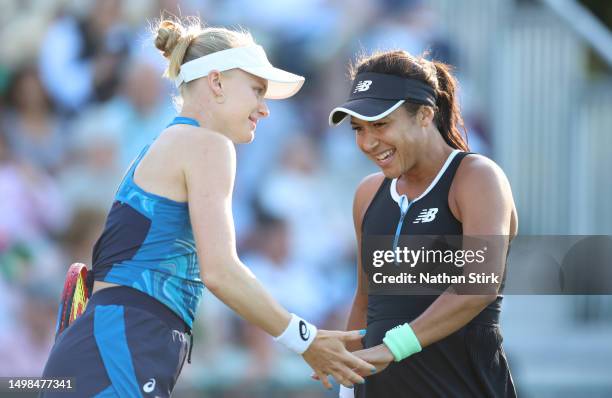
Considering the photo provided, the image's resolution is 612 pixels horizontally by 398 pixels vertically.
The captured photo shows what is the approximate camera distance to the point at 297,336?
339 centimetres

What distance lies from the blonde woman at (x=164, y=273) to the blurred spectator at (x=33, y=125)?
436cm

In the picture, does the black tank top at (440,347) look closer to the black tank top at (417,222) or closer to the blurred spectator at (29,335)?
the black tank top at (417,222)

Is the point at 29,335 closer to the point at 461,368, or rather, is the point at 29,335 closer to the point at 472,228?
the point at 461,368

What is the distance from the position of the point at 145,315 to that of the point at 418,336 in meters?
0.96

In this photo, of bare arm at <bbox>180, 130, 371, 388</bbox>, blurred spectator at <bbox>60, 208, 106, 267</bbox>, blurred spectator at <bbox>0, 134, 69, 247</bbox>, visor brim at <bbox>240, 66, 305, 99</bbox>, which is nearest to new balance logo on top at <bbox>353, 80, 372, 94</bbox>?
visor brim at <bbox>240, 66, 305, 99</bbox>

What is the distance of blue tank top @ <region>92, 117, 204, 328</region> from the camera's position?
127 inches

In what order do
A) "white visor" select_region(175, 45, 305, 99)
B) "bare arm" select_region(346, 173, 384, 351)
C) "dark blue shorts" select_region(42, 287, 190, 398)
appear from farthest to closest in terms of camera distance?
"bare arm" select_region(346, 173, 384, 351) → "white visor" select_region(175, 45, 305, 99) → "dark blue shorts" select_region(42, 287, 190, 398)

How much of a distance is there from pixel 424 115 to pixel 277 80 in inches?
23.9

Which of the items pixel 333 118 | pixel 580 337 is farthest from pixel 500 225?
pixel 580 337

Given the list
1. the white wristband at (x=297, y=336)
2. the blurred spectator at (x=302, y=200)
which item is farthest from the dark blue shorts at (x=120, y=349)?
the blurred spectator at (x=302, y=200)

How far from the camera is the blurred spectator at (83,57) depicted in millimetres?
7531

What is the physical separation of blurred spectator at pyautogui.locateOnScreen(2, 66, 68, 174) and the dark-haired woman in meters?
4.18

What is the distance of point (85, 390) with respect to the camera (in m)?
3.07

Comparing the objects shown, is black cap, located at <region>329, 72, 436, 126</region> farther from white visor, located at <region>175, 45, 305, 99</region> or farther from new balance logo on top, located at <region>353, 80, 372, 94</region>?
white visor, located at <region>175, 45, 305, 99</region>
